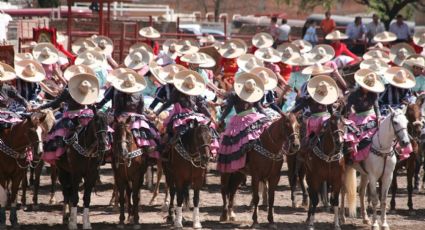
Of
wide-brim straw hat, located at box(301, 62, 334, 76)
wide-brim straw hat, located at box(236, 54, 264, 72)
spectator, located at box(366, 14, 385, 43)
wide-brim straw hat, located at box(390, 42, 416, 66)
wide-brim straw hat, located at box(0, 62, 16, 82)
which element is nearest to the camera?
wide-brim straw hat, located at box(0, 62, 16, 82)

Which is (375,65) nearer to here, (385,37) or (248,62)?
(248,62)

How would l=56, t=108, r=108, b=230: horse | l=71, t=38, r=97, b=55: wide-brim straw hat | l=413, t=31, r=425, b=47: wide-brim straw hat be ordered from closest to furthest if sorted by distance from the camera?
1. l=56, t=108, r=108, b=230: horse
2. l=71, t=38, r=97, b=55: wide-brim straw hat
3. l=413, t=31, r=425, b=47: wide-brim straw hat

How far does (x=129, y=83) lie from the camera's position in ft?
54.6

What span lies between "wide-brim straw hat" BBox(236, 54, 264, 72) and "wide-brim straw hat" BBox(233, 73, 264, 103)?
3267 mm

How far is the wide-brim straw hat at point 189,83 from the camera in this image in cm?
1650

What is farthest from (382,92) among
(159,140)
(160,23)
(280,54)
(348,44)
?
(160,23)

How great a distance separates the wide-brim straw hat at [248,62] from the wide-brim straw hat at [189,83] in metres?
3.87

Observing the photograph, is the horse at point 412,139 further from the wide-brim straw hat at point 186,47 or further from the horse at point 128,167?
the wide-brim straw hat at point 186,47

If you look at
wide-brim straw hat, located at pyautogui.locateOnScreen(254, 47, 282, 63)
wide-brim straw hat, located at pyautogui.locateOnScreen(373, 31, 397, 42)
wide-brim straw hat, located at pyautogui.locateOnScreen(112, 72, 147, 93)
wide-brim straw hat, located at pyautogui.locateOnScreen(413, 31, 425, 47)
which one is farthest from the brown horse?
wide-brim straw hat, located at pyautogui.locateOnScreen(373, 31, 397, 42)

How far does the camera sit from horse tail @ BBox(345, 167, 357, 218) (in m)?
17.1

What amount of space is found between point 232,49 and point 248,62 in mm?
3651

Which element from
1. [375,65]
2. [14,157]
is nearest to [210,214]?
[14,157]

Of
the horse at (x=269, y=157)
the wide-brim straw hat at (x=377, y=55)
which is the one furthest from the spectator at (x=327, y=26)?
the horse at (x=269, y=157)

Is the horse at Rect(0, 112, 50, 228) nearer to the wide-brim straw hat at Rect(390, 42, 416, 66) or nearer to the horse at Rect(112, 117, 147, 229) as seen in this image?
the horse at Rect(112, 117, 147, 229)
